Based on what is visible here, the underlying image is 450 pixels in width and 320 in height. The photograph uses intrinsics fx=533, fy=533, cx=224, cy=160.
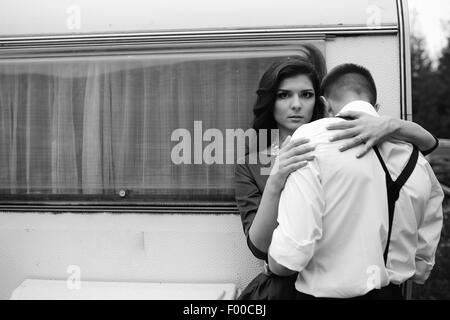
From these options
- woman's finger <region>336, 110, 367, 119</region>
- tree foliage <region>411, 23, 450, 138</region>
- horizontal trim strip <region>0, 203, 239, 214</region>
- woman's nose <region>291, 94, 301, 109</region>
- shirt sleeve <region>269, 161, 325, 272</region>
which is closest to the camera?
shirt sleeve <region>269, 161, 325, 272</region>

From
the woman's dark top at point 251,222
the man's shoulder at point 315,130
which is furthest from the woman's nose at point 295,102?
the man's shoulder at point 315,130

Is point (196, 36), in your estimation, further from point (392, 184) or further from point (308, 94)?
point (392, 184)

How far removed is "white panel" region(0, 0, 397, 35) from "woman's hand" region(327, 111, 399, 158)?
102 cm

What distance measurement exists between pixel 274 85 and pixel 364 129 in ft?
2.66

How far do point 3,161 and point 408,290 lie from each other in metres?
2.50

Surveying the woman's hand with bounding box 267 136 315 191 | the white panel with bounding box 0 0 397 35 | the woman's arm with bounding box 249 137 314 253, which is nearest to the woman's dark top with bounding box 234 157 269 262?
the woman's arm with bounding box 249 137 314 253

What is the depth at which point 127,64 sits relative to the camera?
3197 mm

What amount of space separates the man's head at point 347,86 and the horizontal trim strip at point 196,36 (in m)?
0.75

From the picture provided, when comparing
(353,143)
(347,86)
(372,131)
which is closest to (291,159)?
(353,143)

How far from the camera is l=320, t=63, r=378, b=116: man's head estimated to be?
2326 millimetres

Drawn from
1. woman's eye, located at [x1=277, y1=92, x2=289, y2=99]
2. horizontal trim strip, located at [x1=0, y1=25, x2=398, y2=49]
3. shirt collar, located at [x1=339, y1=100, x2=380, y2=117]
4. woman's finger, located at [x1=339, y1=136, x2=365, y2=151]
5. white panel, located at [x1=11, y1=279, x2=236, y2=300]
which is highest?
horizontal trim strip, located at [x1=0, y1=25, x2=398, y2=49]

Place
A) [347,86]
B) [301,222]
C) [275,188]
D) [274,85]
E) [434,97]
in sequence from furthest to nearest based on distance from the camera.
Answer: [434,97]
[274,85]
[347,86]
[275,188]
[301,222]

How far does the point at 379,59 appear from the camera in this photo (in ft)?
9.85

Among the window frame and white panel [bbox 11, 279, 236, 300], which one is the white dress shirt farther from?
the window frame
